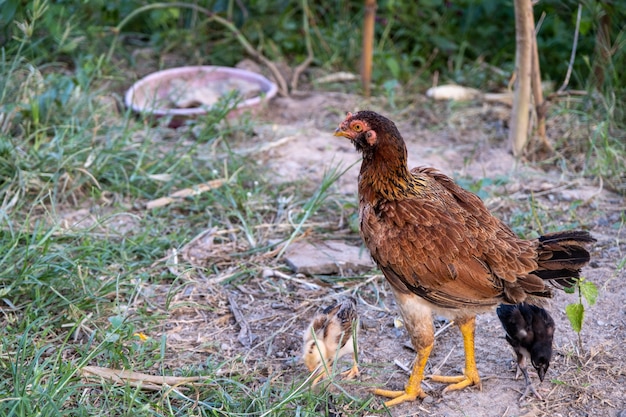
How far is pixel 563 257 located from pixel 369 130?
108 cm

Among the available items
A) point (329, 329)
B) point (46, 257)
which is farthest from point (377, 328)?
point (46, 257)

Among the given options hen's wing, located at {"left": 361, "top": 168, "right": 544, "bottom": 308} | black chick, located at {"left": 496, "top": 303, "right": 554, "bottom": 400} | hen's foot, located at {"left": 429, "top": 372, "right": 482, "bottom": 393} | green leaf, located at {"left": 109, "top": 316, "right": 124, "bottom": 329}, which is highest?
hen's wing, located at {"left": 361, "top": 168, "right": 544, "bottom": 308}

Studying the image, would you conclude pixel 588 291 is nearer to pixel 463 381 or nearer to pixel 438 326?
pixel 463 381

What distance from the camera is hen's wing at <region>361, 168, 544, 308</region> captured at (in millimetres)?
3412

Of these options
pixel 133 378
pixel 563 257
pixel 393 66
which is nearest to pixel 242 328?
pixel 133 378

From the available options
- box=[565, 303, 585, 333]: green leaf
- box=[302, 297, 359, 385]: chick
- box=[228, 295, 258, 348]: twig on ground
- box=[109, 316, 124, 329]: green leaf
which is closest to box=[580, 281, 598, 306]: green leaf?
box=[565, 303, 585, 333]: green leaf

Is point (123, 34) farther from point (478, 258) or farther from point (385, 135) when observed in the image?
point (478, 258)

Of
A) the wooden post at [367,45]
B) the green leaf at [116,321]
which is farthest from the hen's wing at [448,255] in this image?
the wooden post at [367,45]

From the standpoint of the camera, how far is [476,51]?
24.8 ft

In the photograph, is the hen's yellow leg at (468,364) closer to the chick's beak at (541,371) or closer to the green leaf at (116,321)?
the chick's beak at (541,371)

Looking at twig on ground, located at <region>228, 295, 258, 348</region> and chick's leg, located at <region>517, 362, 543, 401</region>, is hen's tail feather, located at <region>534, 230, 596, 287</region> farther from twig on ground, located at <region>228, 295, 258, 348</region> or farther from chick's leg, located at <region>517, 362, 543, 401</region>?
twig on ground, located at <region>228, 295, 258, 348</region>

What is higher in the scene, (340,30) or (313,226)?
(340,30)

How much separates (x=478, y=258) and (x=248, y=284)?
1.59 meters

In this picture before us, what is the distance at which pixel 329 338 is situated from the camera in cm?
359
